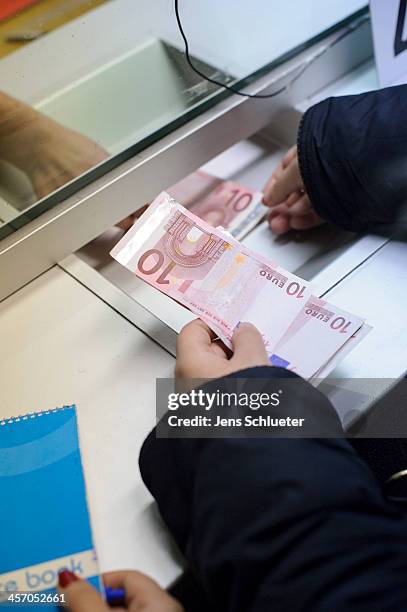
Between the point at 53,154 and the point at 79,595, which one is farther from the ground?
the point at 53,154

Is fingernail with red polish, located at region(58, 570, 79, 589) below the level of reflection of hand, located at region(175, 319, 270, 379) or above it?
below

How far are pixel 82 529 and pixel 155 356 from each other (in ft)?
0.76

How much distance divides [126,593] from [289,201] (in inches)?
25.8

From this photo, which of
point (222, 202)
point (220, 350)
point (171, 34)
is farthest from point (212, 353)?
point (171, 34)

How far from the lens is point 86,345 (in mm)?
849

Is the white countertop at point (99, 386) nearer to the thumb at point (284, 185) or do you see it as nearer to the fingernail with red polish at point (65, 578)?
the fingernail with red polish at point (65, 578)

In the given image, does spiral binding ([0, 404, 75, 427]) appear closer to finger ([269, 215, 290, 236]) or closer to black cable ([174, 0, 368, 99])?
finger ([269, 215, 290, 236])

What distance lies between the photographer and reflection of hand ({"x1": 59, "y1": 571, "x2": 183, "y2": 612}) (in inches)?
23.9

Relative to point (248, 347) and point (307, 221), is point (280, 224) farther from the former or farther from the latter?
point (248, 347)

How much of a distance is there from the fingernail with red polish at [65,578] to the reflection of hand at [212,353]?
231mm

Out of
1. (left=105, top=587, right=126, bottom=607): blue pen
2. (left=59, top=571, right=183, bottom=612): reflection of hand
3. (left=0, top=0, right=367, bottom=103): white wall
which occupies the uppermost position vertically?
(left=0, top=0, right=367, bottom=103): white wall

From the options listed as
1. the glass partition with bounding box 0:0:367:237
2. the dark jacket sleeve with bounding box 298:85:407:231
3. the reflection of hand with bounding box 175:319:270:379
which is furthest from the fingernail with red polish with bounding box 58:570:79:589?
the dark jacket sleeve with bounding box 298:85:407:231

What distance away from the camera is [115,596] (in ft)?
2.09

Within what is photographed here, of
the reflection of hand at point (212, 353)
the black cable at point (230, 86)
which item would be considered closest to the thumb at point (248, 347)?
the reflection of hand at point (212, 353)
